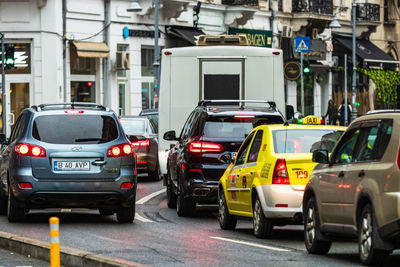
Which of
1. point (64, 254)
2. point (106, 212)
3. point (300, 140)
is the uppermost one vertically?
point (300, 140)

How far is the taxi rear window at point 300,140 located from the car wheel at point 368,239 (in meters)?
3.50

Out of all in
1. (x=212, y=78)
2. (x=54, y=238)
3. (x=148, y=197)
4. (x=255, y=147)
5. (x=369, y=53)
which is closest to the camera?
(x=54, y=238)

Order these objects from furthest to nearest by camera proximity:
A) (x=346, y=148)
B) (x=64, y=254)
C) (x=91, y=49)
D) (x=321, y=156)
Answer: (x=91, y=49) → (x=321, y=156) → (x=346, y=148) → (x=64, y=254)

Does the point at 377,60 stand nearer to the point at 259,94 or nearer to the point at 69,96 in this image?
the point at 69,96

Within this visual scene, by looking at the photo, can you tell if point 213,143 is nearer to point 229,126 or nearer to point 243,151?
point 229,126

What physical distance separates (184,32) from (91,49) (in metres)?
5.91

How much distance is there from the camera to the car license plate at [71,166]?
17.0 metres

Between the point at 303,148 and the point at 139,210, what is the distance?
5735 millimetres

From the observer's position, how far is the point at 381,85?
66.8 metres

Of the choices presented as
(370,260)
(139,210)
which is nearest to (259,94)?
(139,210)

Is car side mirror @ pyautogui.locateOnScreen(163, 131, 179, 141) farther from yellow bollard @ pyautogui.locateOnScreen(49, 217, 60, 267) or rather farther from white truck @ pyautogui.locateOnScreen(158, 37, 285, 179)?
yellow bollard @ pyautogui.locateOnScreen(49, 217, 60, 267)

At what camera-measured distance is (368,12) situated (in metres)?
66.1

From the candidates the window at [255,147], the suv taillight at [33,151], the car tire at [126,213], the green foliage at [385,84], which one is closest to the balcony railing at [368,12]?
the green foliage at [385,84]

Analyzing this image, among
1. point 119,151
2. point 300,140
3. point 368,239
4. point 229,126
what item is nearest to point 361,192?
point 368,239
